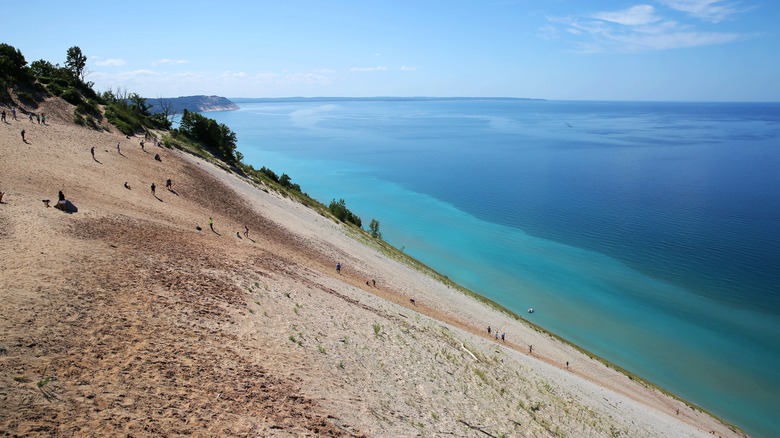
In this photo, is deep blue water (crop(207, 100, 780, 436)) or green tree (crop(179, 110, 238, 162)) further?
green tree (crop(179, 110, 238, 162))

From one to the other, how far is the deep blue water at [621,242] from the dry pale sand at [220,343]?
1020 centimetres

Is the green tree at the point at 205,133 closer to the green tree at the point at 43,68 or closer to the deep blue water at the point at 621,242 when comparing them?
the green tree at the point at 43,68

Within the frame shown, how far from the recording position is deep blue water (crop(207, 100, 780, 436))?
40.6 m

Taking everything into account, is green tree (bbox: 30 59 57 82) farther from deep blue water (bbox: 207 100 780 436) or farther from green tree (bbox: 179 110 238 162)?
deep blue water (bbox: 207 100 780 436)

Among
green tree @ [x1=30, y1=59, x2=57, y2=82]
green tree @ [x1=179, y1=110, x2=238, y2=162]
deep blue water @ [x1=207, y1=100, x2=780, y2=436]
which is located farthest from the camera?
green tree @ [x1=179, y1=110, x2=238, y2=162]

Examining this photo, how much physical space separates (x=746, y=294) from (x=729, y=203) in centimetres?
4249

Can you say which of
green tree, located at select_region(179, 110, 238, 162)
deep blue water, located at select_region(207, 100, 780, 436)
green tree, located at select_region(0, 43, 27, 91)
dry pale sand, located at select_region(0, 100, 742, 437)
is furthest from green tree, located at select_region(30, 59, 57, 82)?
deep blue water, located at select_region(207, 100, 780, 436)

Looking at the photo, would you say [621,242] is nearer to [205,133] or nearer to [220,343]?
[205,133]

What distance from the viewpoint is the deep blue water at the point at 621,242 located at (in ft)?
133

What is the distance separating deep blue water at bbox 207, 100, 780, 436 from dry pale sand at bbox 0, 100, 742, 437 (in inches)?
402

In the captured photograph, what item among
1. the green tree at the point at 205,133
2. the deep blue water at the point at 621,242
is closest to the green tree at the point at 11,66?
the green tree at the point at 205,133

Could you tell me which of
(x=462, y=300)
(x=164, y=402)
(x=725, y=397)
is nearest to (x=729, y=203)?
(x=725, y=397)

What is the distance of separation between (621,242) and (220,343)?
65.3 meters

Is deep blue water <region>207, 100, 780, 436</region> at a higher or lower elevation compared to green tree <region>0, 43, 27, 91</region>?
lower
